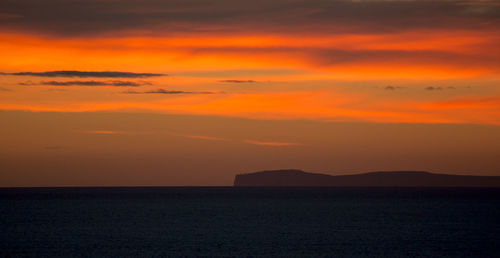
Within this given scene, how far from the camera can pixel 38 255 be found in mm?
58781

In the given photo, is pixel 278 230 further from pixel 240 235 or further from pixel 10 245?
pixel 10 245

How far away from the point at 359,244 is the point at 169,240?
19152 mm

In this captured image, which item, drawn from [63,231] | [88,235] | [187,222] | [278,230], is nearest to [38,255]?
[88,235]

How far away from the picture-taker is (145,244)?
67688mm

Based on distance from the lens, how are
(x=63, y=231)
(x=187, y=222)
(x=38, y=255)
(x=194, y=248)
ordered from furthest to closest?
1. (x=187, y=222)
2. (x=63, y=231)
3. (x=194, y=248)
4. (x=38, y=255)

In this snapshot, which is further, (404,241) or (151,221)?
(151,221)

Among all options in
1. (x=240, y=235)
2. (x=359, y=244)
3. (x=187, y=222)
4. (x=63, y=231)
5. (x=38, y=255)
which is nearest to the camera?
(x=38, y=255)

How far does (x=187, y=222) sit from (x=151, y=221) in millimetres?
5970

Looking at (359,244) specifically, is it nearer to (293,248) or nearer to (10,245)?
(293,248)

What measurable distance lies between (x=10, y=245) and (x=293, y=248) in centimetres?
2650

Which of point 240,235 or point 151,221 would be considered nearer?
point 240,235

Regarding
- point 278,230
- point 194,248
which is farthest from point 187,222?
point 194,248

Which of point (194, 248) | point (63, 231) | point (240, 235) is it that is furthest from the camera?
point (63, 231)

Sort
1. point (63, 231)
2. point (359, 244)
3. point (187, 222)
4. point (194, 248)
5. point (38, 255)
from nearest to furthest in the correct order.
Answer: point (38, 255) < point (194, 248) < point (359, 244) < point (63, 231) < point (187, 222)
